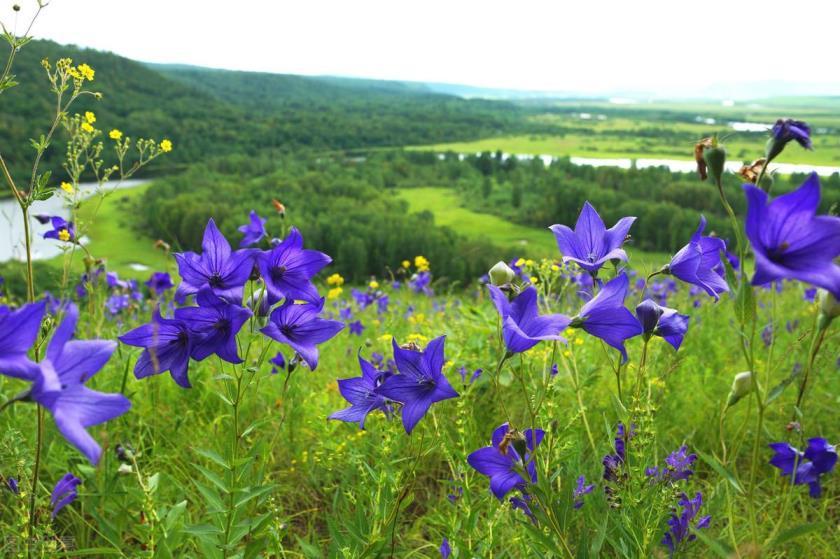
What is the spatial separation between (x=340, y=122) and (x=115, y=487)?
520ft

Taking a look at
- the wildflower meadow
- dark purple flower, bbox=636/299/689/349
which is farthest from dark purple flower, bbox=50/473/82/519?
dark purple flower, bbox=636/299/689/349

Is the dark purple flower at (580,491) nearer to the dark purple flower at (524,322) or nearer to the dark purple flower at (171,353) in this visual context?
the dark purple flower at (524,322)

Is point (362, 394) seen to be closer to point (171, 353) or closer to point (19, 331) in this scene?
point (171, 353)

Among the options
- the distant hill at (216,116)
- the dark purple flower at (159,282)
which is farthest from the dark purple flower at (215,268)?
the distant hill at (216,116)

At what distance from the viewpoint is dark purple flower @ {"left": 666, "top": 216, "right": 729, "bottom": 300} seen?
1.93 m

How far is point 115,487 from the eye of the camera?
2688mm

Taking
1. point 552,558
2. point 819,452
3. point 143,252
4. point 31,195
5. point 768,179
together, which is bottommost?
point 143,252

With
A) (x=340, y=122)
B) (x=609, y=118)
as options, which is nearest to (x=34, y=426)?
(x=340, y=122)

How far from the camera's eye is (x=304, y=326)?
6.33ft

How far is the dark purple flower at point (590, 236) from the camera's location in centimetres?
195

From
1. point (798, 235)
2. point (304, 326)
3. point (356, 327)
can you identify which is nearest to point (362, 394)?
point (304, 326)

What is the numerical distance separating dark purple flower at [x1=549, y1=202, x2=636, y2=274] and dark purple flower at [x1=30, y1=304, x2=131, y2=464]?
133cm

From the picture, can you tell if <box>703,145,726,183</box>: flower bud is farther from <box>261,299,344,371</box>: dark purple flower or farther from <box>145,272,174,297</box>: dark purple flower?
<box>145,272,174,297</box>: dark purple flower

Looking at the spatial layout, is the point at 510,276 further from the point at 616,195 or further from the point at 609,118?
the point at 609,118
